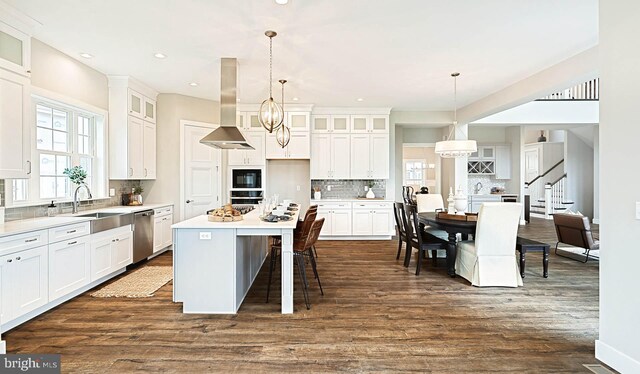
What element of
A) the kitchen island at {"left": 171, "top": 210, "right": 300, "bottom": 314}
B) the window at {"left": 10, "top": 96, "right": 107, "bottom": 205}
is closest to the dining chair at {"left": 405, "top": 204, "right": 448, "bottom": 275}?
the kitchen island at {"left": 171, "top": 210, "right": 300, "bottom": 314}

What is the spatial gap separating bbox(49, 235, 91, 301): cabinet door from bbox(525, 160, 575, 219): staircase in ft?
Answer: 36.4

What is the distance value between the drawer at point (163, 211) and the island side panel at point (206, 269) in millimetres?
2437

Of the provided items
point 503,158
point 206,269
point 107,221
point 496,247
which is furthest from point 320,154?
point 503,158

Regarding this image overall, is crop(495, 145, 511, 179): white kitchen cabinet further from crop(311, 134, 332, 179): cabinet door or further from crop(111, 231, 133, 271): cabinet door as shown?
crop(111, 231, 133, 271): cabinet door

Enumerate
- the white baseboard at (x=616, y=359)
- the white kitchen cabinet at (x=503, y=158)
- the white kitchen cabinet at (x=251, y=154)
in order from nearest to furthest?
1. the white baseboard at (x=616, y=359)
2. the white kitchen cabinet at (x=251, y=154)
3. the white kitchen cabinet at (x=503, y=158)

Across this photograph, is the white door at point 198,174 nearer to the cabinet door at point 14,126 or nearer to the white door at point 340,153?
the white door at point 340,153

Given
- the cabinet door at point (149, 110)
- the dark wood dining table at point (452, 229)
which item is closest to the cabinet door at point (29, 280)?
the cabinet door at point (149, 110)

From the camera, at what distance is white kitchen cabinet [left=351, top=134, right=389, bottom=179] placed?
7020 mm

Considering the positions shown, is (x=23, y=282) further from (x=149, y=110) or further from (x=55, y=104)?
(x=149, y=110)

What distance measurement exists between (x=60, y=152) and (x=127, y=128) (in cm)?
103

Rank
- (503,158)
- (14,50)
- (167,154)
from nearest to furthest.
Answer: (14,50), (167,154), (503,158)

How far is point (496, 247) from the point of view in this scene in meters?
3.87

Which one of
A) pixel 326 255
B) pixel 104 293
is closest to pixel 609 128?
pixel 326 255

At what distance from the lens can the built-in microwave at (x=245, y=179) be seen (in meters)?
6.70
